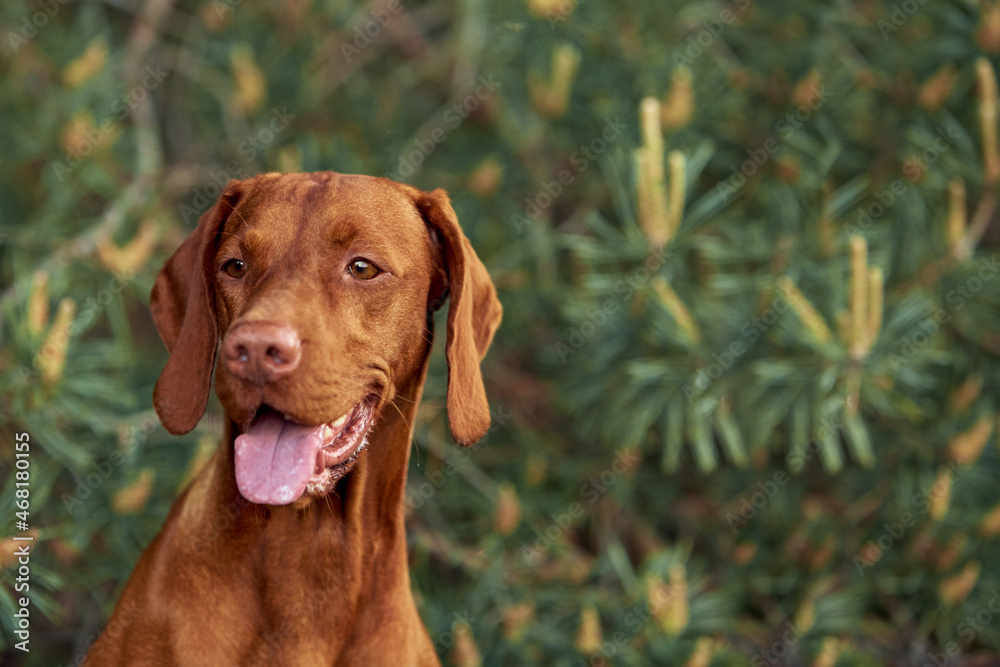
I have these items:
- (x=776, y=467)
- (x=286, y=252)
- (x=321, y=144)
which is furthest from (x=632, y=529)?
(x=286, y=252)

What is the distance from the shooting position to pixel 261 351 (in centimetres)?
163

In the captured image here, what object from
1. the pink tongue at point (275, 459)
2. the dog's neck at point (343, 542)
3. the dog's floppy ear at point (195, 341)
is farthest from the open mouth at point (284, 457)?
the dog's floppy ear at point (195, 341)

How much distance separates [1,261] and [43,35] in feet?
3.31

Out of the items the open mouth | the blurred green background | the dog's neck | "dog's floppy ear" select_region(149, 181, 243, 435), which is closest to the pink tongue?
the open mouth

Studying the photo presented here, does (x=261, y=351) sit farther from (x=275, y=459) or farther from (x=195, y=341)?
(x=195, y=341)

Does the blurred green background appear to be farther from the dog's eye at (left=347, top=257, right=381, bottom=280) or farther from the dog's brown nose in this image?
the dog's brown nose

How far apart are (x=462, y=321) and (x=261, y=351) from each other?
1.59 ft

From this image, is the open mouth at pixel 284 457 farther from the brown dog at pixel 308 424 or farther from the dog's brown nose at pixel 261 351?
the dog's brown nose at pixel 261 351

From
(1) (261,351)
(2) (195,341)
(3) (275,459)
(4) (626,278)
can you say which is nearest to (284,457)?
(3) (275,459)

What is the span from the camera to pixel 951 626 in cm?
363

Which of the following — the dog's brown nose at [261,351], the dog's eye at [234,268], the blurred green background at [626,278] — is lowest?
the blurred green background at [626,278]

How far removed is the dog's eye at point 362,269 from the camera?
1.86 m

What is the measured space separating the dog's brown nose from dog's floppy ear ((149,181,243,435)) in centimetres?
35

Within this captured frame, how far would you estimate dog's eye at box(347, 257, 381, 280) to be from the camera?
6.11 feet
